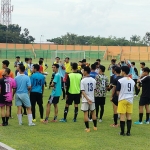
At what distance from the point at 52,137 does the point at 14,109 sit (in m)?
4.96

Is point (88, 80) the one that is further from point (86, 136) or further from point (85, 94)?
point (86, 136)

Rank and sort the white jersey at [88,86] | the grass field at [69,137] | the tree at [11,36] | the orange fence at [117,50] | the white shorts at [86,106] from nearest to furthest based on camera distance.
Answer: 1. the grass field at [69,137]
2. the white jersey at [88,86]
3. the white shorts at [86,106]
4. the orange fence at [117,50]
5. the tree at [11,36]

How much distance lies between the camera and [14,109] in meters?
14.1

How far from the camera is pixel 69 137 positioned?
376 inches

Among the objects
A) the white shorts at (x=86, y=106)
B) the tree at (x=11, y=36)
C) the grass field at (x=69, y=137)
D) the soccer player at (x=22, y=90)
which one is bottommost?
the grass field at (x=69, y=137)

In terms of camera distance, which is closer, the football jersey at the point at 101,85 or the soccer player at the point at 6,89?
the soccer player at the point at 6,89

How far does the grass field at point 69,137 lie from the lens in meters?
8.59

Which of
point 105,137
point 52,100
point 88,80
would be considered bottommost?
point 105,137

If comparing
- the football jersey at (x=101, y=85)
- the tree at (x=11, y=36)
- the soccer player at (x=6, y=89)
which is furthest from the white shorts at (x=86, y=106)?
the tree at (x=11, y=36)

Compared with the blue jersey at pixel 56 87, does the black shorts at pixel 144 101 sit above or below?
below

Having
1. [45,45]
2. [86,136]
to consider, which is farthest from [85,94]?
[45,45]

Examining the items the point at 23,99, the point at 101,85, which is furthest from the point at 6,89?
the point at 101,85

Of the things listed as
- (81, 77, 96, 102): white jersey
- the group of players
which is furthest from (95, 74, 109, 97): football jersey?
(81, 77, 96, 102): white jersey

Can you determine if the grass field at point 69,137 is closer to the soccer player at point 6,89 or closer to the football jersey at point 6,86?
the soccer player at point 6,89
